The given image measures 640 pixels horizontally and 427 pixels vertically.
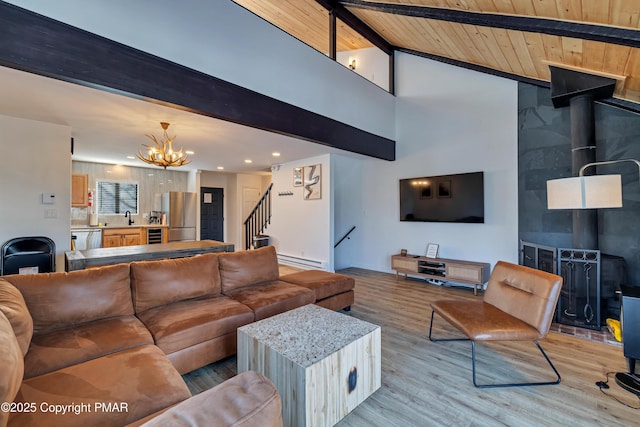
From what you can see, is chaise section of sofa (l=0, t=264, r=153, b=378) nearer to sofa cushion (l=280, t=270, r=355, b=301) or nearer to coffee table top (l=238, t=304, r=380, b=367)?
coffee table top (l=238, t=304, r=380, b=367)

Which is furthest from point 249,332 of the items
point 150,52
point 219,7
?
point 219,7

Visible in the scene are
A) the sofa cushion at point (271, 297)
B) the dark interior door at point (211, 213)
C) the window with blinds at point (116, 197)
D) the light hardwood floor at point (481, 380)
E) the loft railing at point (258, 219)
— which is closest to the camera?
the light hardwood floor at point (481, 380)

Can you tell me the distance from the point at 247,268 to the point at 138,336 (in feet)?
4.26

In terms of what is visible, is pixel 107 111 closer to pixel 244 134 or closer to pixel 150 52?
pixel 150 52

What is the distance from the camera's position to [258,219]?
26.0 feet

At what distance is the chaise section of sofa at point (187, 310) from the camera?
210 cm

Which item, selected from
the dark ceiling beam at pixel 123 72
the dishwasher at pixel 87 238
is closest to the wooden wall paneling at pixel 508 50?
the dark ceiling beam at pixel 123 72

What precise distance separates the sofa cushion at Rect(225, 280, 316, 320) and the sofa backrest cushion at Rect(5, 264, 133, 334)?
3.04 feet

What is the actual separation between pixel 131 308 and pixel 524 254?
180 inches

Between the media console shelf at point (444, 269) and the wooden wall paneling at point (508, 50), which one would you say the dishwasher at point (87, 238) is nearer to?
the media console shelf at point (444, 269)

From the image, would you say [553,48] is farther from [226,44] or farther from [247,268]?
[247,268]

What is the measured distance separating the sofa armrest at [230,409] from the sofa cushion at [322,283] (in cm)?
234

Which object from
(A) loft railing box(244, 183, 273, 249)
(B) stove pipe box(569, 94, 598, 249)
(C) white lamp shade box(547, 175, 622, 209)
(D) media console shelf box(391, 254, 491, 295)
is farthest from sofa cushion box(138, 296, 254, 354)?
(A) loft railing box(244, 183, 273, 249)

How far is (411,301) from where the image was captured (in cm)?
407
